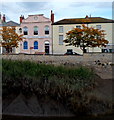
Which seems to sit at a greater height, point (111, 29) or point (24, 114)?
point (111, 29)

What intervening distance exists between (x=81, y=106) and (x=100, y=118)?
2.89 feet

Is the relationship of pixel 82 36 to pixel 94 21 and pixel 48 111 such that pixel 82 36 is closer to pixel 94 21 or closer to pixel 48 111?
pixel 94 21

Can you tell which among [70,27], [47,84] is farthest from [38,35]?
[47,84]

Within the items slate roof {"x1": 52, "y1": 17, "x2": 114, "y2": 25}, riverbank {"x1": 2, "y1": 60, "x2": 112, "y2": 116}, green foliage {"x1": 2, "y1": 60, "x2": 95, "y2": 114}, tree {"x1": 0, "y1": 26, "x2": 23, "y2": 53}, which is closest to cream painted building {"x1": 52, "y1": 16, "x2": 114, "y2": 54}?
slate roof {"x1": 52, "y1": 17, "x2": 114, "y2": 25}

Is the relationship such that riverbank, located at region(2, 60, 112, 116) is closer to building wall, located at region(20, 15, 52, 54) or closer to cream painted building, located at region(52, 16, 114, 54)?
cream painted building, located at region(52, 16, 114, 54)

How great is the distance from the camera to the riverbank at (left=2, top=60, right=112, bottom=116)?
734 cm

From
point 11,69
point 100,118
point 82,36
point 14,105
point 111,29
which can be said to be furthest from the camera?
point 111,29

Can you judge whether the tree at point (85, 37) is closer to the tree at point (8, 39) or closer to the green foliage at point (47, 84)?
the tree at point (8, 39)

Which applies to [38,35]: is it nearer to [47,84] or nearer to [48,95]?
[47,84]

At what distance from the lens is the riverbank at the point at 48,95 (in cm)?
734

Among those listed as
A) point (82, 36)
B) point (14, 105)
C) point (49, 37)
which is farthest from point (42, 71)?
point (49, 37)

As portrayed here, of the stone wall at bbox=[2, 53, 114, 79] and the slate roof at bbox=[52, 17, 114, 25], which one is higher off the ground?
the slate roof at bbox=[52, 17, 114, 25]

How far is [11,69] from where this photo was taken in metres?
8.97

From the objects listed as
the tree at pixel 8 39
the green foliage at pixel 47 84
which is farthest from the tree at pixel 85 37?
the green foliage at pixel 47 84
